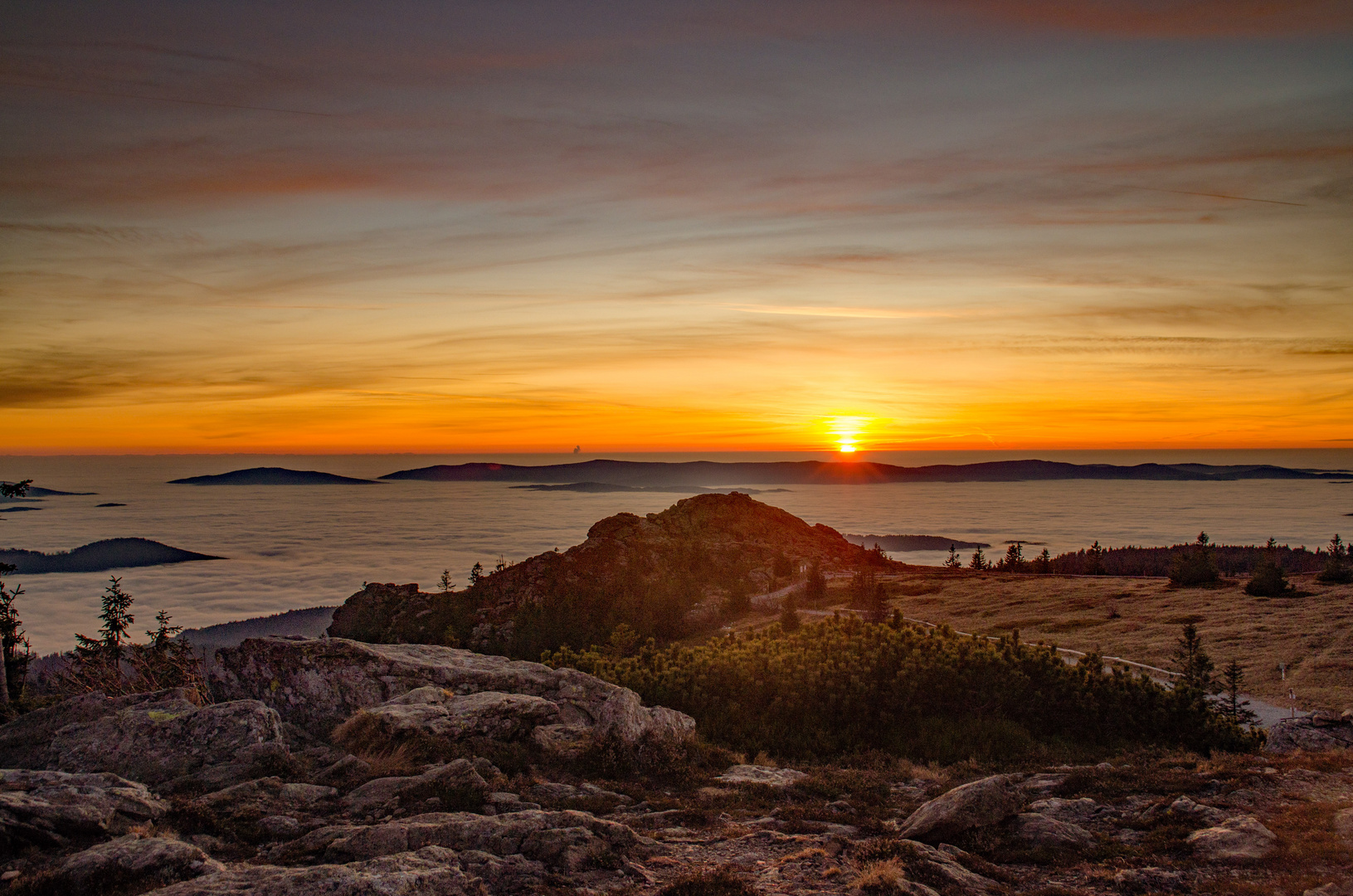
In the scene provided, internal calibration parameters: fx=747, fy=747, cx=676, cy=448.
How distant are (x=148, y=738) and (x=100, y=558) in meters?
188

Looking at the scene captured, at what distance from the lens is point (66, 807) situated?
342 inches

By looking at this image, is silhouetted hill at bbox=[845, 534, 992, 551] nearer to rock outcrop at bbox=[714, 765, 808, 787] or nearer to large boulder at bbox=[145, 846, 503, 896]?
rock outcrop at bbox=[714, 765, 808, 787]

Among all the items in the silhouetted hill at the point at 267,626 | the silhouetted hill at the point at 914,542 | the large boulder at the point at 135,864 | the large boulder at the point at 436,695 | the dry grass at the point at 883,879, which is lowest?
the silhouetted hill at the point at 267,626

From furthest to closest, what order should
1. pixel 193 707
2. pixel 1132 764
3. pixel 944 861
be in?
pixel 1132 764 < pixel 193 707 < pixel 944 861

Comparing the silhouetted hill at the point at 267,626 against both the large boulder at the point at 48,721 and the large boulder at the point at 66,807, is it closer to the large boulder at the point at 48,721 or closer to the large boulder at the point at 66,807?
the large boulder at the point at 48,721

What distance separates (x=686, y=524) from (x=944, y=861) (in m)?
45.2

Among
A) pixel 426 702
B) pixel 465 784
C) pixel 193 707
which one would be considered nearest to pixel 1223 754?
pixel 465 784

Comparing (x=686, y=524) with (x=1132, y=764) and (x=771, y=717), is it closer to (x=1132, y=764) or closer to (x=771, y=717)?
(x=771, y=717)

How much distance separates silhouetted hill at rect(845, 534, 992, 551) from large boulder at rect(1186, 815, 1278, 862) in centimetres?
13725

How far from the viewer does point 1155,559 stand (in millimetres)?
94000

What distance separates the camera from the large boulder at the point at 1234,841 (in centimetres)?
878

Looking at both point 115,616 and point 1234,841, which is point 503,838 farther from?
point 115,616

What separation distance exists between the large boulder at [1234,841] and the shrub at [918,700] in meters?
6.37

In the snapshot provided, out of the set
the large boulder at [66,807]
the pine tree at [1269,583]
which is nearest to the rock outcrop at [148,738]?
the large boulder at [66,807]
